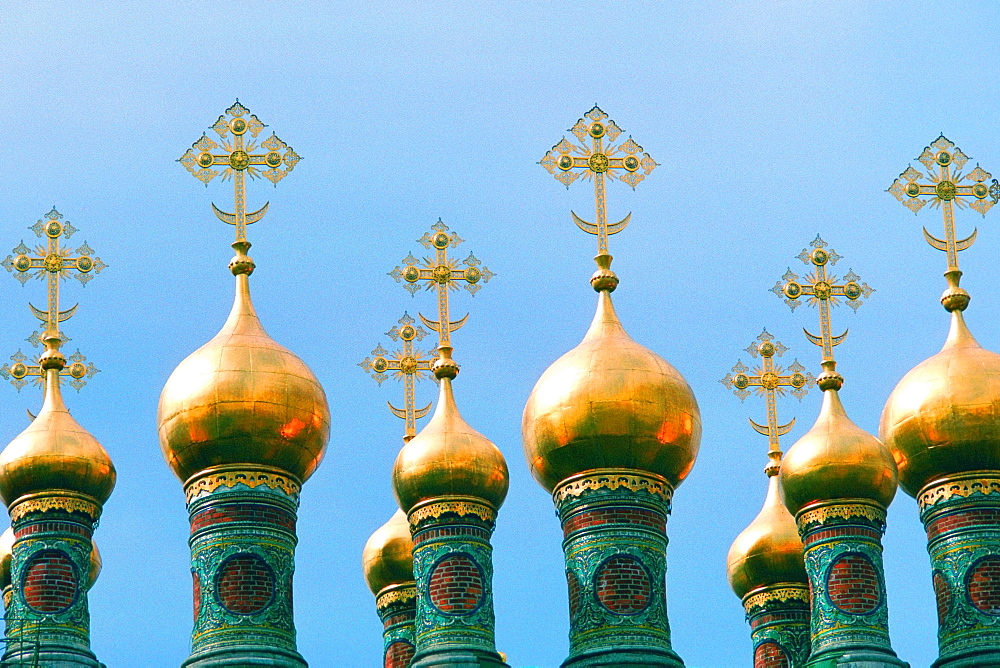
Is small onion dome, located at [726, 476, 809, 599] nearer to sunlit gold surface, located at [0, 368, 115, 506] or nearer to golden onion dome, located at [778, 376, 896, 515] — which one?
golden onion dome, located at [778, 376, 896, 515]

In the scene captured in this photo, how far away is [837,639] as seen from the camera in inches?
1337

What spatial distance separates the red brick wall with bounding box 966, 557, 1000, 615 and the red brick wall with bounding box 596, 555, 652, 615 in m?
3.53

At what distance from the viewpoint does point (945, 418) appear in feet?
114

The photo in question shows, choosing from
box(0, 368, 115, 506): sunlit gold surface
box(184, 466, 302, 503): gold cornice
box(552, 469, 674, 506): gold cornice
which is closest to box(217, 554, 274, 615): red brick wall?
box(184, 466, 302, 503): gold cornice

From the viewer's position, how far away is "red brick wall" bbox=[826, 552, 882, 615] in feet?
112

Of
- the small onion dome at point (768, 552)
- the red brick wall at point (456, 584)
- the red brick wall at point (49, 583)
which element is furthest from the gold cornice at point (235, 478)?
the small onion dome at point (768, 552)

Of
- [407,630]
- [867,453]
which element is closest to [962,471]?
[867,453]

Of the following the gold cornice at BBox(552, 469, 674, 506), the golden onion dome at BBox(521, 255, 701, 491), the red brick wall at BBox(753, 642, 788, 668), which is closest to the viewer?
the golden onion dome at BBox(521, 255, 701, 491)

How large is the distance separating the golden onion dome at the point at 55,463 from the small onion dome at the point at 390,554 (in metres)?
3.59

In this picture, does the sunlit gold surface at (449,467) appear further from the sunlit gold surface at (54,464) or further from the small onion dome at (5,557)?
the small onion dome at (5,557)

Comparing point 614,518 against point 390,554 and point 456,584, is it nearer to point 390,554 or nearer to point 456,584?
point 456,584

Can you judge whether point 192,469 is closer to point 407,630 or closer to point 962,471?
point 407,630

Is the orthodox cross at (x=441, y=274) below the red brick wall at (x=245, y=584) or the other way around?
the other way around

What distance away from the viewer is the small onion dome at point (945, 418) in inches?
1366
